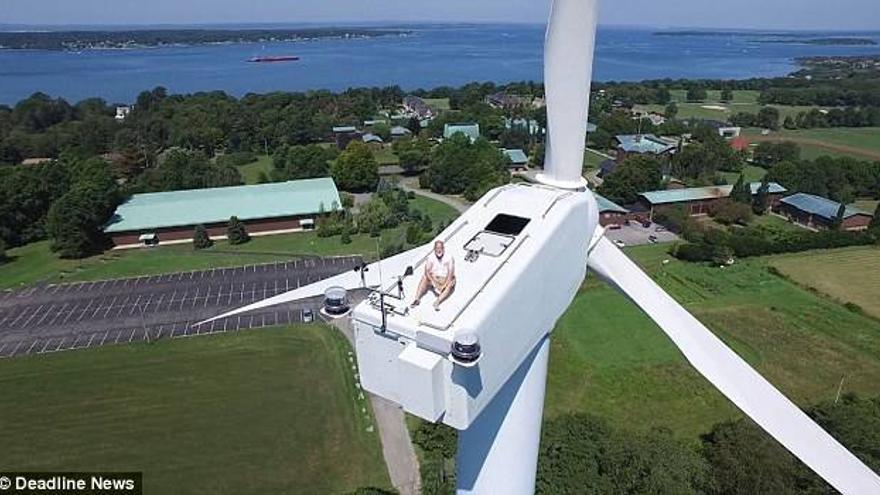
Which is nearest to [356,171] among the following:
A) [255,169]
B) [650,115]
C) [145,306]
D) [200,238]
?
[255,169]

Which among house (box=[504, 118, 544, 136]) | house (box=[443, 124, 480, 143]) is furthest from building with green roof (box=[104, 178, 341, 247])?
house (box=[504, 118, 544, 136])

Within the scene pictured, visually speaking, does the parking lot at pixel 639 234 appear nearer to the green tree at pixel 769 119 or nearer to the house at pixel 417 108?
the house at pixel 417 108

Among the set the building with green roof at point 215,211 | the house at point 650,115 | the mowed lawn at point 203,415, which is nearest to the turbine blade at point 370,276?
the mowed lawn at point 203,415

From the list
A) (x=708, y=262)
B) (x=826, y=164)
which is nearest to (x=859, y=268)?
(x=708, y=262)

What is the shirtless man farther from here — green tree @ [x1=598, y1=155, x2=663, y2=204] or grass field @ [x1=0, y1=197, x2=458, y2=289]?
green tree @ [x1=598, y1=155, x2=663, y2=204]

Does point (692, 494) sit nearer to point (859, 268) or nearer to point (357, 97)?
point (859, 268)

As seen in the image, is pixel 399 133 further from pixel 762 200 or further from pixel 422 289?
pixel 422 289
